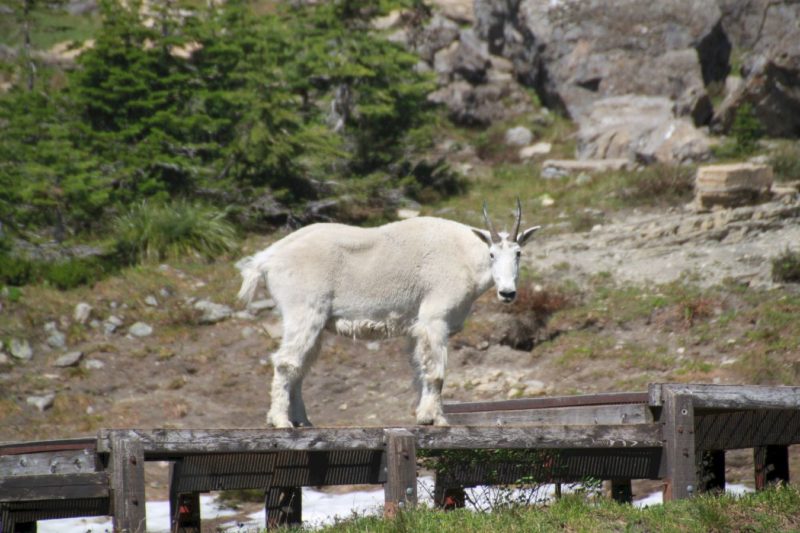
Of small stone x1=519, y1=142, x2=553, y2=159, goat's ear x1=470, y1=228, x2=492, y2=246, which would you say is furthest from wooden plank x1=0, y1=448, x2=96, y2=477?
small stone x1=519, y1=142, x2=553, y2=159

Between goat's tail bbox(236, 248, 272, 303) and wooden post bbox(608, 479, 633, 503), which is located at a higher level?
goat's tail bbox(236, 248, 272, 303)

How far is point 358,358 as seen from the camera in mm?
18547

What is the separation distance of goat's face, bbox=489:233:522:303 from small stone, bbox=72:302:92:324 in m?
11.2

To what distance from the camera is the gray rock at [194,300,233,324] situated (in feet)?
63.2

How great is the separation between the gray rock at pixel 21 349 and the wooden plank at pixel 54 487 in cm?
1148

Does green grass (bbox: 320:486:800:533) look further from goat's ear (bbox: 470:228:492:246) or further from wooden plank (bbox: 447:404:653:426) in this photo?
goat's ear (bbox: 470:228:492:246)

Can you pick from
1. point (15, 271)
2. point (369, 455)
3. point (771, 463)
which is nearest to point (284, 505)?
point (369, 455)

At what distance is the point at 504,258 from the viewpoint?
959cm

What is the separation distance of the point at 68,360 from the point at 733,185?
523 inches

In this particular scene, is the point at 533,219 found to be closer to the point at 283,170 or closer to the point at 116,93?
the point at 283,170

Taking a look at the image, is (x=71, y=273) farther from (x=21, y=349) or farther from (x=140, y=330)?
(x=21, y=349)

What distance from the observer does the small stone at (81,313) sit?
61.8 ft

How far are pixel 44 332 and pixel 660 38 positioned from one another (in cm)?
2117

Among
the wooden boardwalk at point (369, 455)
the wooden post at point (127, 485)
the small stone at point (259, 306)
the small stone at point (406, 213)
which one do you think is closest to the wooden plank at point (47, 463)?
the wooden boardwalk at point (369, 455)
